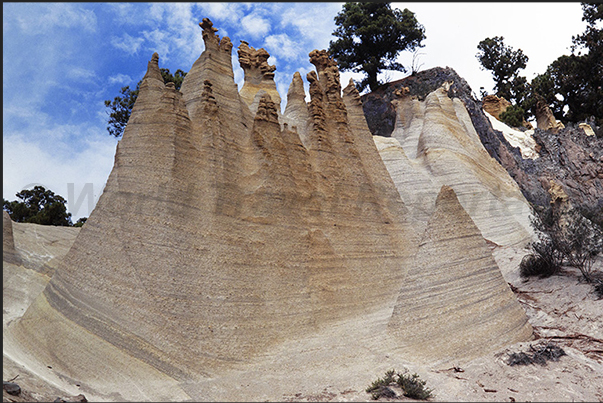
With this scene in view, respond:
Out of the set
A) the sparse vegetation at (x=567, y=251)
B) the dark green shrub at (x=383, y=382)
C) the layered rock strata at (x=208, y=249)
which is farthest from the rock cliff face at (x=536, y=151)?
the dark green shrub at (x=383, y=382)

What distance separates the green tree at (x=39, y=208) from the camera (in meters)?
17.2

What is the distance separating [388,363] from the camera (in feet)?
21.0

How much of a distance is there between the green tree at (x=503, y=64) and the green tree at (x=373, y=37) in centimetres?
1007

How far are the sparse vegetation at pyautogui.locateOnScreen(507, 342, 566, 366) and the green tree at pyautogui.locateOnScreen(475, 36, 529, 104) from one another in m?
35.4

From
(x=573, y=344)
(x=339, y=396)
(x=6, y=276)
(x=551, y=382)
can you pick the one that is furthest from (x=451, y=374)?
(x=6, y=276)

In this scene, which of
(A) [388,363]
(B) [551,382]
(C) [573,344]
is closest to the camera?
(B) [551,382]

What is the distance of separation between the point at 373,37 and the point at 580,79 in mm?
16445

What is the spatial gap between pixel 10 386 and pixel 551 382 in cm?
692

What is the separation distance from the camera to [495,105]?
34031 mm

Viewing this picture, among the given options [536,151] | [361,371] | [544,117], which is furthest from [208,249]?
[544,117]

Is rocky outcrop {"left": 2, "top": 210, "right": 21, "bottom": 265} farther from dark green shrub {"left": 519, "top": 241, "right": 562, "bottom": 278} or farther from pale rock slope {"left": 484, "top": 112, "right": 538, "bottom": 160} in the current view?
pale rock slope {"left": 484, "top": 112, "right": 538, "bottom": 160}

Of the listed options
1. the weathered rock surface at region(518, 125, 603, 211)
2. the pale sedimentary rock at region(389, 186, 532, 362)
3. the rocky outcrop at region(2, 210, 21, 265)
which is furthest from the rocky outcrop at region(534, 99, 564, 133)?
the rocky outcrop at region(2, 210, 21, 265)

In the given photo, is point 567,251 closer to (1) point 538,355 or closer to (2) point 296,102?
(1) point 538,355

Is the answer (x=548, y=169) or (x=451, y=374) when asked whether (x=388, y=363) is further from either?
(x=548, y=169)
